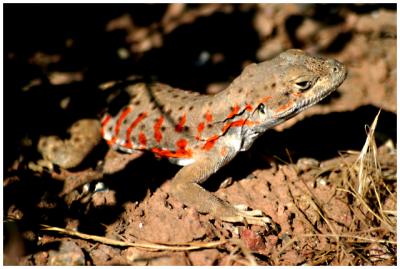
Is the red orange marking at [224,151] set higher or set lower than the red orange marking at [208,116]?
lower

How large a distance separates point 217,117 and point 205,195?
911mm

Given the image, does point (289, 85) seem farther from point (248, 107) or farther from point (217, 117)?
point (217, 117)

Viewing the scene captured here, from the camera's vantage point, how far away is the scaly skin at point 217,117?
5.20 m

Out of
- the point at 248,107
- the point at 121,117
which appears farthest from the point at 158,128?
the point at 248,107

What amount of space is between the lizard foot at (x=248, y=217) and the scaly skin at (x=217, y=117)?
1 cm

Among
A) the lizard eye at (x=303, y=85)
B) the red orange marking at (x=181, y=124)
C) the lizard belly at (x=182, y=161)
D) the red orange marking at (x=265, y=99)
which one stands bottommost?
the lizard belly at (x=182, y=161)

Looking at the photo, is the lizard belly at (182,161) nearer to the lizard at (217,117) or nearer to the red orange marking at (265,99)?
the lizard at (217,117)

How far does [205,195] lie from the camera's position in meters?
5.32

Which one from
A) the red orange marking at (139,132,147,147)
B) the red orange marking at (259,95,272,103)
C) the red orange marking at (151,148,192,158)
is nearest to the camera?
the red orange marking at (259,95,272,103)

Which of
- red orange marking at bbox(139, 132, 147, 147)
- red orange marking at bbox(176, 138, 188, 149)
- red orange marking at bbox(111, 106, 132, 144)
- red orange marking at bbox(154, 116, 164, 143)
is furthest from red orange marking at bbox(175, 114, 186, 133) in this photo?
red orange marking at bbox(111, 106, 132, 144)

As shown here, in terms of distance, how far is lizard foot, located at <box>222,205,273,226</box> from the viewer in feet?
17.1

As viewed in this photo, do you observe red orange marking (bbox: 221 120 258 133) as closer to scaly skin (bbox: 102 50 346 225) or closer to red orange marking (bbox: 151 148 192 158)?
scaly skin (bbox: 102 50 346 225)

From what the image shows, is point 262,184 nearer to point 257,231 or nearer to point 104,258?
point 257,231

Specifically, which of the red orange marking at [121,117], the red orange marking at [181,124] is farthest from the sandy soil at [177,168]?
the red orange marking at [181,124]
